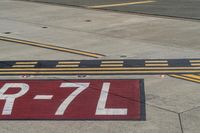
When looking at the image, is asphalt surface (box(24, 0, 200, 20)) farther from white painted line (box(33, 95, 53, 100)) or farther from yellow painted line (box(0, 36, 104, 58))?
white painted line (box(33, 95, 53, 100))

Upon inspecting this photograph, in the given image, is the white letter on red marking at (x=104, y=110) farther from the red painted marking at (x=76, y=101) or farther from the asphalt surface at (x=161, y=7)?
the asphalt surface at (x=161, y=7)

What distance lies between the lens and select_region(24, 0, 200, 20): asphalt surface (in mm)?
23500

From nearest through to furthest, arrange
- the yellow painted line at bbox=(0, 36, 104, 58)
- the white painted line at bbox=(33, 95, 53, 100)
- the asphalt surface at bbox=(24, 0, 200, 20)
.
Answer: the white painted line at bbox=(33, 95, 53, 100)
the yellow painted line at bbox=(0, 36, 104, 58)
the asphalt surface at bbox=(24, 0, 200, 20)

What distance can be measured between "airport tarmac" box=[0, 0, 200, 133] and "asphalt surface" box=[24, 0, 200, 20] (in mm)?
1599

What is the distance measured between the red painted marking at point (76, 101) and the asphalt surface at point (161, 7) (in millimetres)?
11884

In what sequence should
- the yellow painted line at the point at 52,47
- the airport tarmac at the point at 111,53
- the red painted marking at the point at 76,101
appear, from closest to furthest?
the airport tarmac at the point at 111,53, the red painted marking at the point at 76,101, the yellow painted line at the point at 52,47

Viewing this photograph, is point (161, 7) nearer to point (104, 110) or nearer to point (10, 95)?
point (10, 95)

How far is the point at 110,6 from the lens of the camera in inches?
1070

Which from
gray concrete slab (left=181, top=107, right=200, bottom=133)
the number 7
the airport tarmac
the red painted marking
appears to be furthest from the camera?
the number 7

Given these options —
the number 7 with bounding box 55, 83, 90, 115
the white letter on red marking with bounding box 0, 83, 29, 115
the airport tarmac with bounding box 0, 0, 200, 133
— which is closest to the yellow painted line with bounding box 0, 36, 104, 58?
the airport tarmac with bounding box 0, 0, 200, 133

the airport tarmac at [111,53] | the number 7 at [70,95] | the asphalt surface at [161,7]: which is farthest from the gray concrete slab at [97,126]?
the asphalt surface at [161,7]

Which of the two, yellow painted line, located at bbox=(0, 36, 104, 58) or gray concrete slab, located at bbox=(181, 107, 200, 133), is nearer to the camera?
gray concrete slab, located at bbox=(181, 107, 200, 133)

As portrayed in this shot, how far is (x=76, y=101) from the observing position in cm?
998

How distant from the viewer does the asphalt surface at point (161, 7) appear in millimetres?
23500
